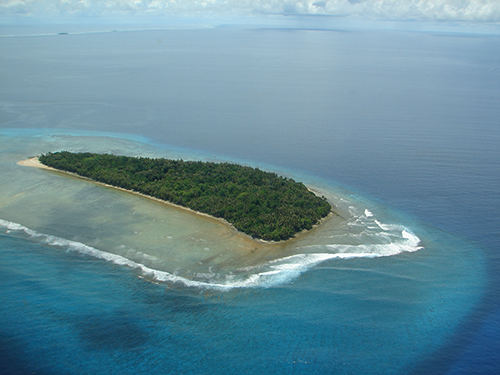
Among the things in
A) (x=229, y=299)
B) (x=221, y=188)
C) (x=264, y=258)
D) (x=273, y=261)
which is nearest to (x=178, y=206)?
(x=221, y=188)

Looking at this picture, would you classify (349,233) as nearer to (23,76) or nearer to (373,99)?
(373,99)

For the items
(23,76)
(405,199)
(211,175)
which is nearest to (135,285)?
(211,175)

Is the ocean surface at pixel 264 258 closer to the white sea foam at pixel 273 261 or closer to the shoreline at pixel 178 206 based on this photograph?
the white sea foam at pixel 273 261

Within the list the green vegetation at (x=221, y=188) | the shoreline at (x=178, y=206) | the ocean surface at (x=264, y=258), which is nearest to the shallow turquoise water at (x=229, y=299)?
the ocean surface at (x=264, y=258)

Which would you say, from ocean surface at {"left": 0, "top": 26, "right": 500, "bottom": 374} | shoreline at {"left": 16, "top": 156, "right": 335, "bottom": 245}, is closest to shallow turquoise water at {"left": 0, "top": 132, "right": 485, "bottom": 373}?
ocean surface at {"left": 0, "top": 26, "right": 500, "bottom": 374}

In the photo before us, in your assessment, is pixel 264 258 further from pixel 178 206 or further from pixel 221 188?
pixel 178 206

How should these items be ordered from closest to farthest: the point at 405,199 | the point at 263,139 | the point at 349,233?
1. the point at 349,233
2. the point at 405,199
3. the point at 263,139

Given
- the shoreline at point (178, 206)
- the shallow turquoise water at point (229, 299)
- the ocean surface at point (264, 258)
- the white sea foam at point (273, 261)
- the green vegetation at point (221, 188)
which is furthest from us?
the green vegetation at point (221, 188)
